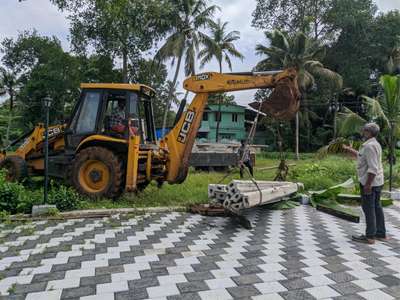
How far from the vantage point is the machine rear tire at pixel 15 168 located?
785 cm

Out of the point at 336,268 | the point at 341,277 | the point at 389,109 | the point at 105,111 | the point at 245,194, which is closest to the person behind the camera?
the point at 341,277

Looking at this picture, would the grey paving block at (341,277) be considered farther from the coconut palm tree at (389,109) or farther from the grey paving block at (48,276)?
the coconut palm tree at (389,109)

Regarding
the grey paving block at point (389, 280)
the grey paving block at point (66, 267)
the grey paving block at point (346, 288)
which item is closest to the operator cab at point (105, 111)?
the grey paving block at point (66, 267)

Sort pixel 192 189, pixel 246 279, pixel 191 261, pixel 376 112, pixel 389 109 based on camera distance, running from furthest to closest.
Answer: pixel 376 112
pixel 389 109
pixel 192 189
pixel 191 261
pixel 246 279

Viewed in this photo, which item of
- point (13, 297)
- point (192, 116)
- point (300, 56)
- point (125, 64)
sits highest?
point (300, 56)

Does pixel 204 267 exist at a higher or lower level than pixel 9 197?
lower

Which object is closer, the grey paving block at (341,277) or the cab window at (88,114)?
the grey paving block at (341,277)

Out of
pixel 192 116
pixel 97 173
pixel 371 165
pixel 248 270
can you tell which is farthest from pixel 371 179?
pixel 97 173

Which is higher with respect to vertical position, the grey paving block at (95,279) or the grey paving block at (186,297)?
the grey paving block at (95,279)

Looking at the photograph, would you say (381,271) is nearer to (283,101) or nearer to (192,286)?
(192,286)

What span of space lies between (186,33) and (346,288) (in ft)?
73.0

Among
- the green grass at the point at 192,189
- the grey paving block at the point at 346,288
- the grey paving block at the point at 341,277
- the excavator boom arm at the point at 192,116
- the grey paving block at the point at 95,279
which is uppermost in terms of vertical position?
the excavator boom arm at the point at 192,116

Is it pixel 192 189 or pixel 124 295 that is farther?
pixel 192 189

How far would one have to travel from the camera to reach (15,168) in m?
7.88
